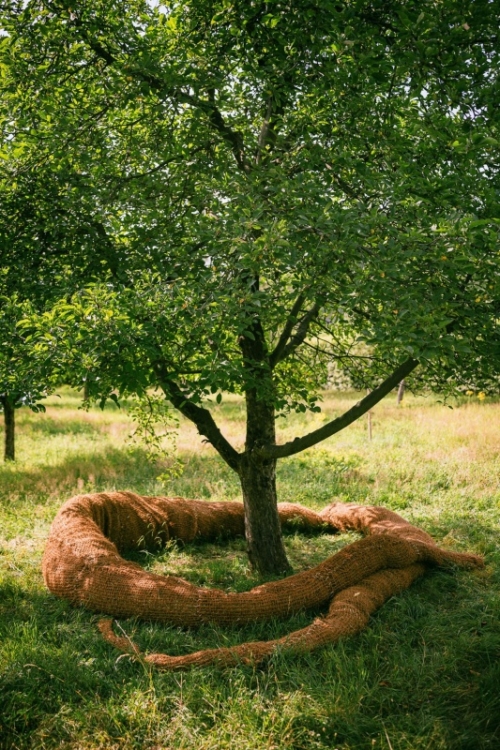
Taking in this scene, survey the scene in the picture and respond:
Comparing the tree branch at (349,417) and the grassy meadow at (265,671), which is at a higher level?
the tree branch at (349,417)

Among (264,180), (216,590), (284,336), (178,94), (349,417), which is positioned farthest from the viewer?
(284,336)

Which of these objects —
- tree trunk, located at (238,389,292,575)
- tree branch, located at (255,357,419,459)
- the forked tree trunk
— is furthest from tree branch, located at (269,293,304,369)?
the forked tree trunk

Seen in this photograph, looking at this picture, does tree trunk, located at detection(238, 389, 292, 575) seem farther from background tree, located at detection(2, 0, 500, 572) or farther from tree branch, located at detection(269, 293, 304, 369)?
tree branch, located at detection(269, 293, 304, 369)

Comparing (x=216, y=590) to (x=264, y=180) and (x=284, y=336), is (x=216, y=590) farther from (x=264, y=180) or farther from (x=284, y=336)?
(x=264, y=180)

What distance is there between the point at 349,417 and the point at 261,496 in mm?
1836

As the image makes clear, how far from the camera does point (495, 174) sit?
571cm

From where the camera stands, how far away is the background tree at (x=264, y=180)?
201 inches

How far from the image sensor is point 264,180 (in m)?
6.34

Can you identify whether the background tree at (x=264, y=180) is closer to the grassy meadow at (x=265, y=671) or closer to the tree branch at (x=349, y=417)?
the tree branch at (x=349, y=417)

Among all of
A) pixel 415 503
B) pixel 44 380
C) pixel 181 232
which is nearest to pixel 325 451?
pixel 415 503

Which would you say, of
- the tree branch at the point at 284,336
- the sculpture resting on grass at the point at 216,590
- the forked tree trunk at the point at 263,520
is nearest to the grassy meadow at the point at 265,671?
the sculpture resting on grass at the point at 216,590

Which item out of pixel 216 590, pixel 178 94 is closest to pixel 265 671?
pixel 216 590

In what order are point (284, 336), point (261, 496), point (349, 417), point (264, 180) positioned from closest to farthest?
1. point (264, 180)
2. point (349, 417)
3. point (284, 336)
4. point (261, 496)

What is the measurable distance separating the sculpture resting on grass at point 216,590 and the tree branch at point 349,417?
4.65ft
